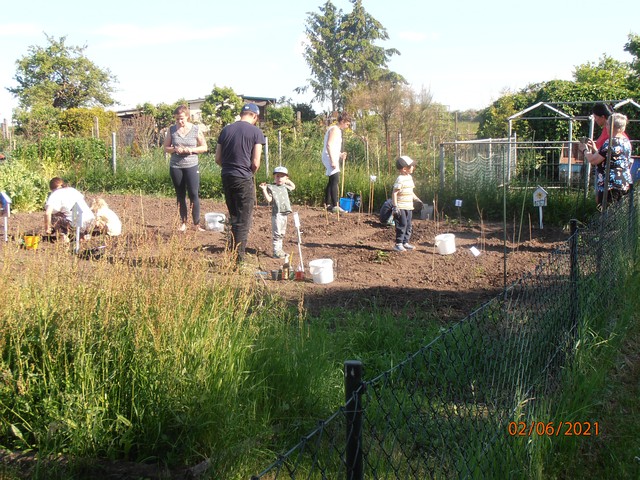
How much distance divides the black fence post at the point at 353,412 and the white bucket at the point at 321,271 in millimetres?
4907

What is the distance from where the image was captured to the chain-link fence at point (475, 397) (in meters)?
2.64

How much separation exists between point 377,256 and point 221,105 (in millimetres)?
29912

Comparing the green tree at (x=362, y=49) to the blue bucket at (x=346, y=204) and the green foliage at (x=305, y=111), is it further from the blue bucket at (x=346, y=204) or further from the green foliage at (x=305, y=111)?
the blue bucket at (x=346, y=204)

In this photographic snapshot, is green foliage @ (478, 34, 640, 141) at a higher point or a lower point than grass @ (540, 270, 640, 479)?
higher

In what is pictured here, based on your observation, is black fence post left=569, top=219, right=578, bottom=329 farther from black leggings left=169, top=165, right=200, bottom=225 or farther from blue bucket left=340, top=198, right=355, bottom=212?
blue bucket left=340, top=198, right=355, bottom=212

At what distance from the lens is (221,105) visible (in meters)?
36.9

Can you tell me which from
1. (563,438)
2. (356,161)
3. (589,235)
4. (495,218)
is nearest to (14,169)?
(356,161)

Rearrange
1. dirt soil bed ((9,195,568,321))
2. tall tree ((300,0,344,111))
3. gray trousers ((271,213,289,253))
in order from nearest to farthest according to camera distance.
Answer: dirt soil bed ((9,195,568,321)), gray trousers ((271,213,289,253)), tall tree ((300,0,344,111))

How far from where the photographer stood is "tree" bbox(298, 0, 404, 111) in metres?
70.4

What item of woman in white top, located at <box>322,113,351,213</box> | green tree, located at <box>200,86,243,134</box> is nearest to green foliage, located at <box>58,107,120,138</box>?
green tree, located at <box>200,86,243,134</box>

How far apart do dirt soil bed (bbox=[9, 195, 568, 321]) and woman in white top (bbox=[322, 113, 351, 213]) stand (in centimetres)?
38

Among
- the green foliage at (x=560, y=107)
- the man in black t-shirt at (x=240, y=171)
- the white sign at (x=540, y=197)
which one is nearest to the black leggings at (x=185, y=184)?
the man in black t-shirt at (x=240, y=171)
